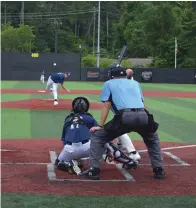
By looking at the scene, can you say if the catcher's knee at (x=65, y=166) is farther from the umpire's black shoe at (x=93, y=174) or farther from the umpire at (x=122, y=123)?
the umpire's black shoe at (x=93, y=174)

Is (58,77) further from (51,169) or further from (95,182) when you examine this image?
(95,182)

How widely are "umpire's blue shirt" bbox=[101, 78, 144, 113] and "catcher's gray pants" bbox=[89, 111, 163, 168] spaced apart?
0.18 m

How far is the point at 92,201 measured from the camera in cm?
611

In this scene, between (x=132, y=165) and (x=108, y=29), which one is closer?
(x=132, y=165)

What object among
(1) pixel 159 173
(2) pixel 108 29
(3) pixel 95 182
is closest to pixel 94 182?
(3) pixel 95 182

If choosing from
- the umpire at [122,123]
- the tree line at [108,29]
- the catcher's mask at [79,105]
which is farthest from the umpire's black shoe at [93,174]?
the tree line at [108,29]

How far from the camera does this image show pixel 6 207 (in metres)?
5.76

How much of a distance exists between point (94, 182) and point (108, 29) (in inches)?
3846

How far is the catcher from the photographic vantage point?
26.1ft

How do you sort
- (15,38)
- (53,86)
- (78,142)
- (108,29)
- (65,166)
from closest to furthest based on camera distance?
(65,166) < (78,142) < (53,86) < (15,38) < (108,29)

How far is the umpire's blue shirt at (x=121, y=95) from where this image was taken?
24.5 feet

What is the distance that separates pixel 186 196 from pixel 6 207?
2.33 m

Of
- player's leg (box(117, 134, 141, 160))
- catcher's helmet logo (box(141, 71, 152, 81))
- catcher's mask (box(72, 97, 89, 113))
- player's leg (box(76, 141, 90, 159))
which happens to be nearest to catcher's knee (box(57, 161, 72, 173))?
player's leg (box(76, 141, 90, 159))

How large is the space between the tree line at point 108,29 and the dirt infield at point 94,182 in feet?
150
